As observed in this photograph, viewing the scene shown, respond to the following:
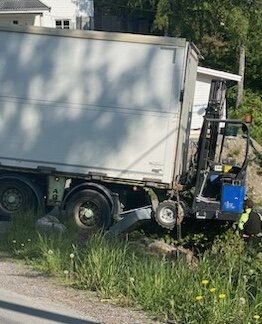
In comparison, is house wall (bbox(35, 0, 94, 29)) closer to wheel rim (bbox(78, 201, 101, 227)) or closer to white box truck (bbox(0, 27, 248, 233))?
white box truck (bbox(0, 27, 248, 233))

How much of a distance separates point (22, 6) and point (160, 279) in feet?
110

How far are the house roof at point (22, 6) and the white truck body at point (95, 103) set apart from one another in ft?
84.1

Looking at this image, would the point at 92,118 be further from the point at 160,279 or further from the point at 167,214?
the point at 160,279

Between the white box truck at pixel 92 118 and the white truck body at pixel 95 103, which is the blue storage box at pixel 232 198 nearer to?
the white box truck at pixel 92 118

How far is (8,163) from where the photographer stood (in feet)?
43.8

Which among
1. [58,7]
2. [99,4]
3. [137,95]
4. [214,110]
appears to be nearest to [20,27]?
[137,95]

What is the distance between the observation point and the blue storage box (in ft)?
38.8

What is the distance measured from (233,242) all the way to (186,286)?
4294 mm

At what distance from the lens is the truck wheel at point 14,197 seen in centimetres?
1347

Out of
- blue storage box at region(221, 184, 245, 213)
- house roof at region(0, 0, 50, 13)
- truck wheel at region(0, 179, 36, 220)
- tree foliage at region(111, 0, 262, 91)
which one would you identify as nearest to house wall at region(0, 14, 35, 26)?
house roof at region(0, 0, 50, 13)

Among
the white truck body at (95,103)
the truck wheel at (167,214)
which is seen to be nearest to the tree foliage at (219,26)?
the white truck body at (95,103)

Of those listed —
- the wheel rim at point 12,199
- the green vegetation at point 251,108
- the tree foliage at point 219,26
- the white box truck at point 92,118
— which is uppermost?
the tree foliage at point 219,26

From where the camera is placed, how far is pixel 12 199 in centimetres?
1356

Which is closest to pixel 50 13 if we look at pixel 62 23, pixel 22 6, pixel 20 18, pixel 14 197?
pixel 62 23
